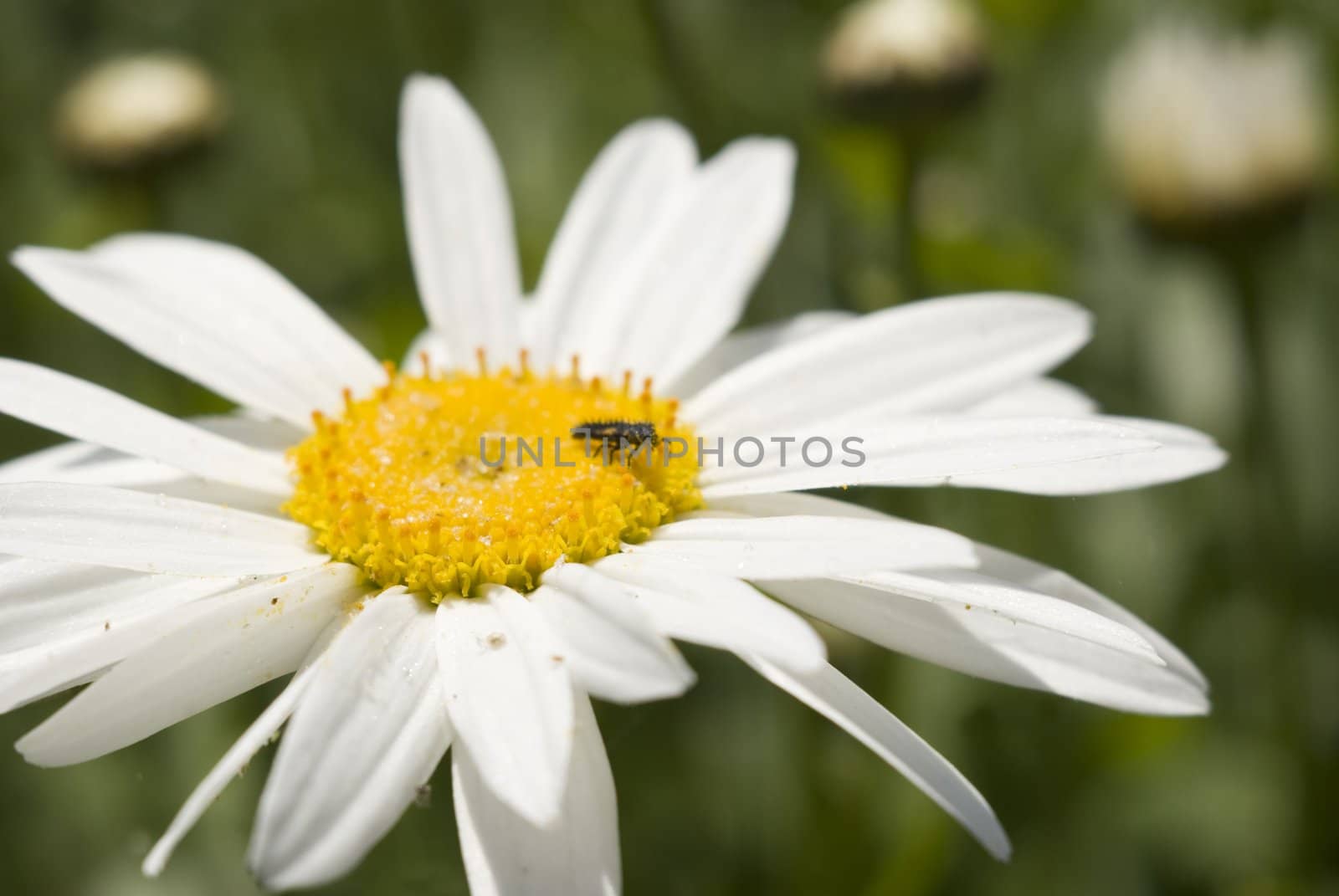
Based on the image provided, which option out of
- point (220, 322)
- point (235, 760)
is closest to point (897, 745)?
point (235, 760)

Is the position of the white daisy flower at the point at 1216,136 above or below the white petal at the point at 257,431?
above

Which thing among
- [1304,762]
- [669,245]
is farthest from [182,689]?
[1304,762]

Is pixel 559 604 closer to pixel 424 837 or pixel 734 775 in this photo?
pixel 424 837

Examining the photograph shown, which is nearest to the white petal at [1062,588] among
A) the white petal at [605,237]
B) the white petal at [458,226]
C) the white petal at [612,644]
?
the white petal at [612,644]

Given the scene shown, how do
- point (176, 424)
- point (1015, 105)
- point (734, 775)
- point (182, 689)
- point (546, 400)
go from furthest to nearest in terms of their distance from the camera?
point (1015, 105) < point (734, 775) < point (546, 400) < point (176, 424) < point (182, 689)

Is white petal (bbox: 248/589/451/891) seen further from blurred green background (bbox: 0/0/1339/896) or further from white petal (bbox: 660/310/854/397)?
white petal (bbox: 660/310/854/397)

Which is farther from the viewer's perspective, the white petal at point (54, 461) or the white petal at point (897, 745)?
the white petal at point (54, 461)

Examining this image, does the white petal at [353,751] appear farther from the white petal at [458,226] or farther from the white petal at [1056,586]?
the white petal at [458,226]
